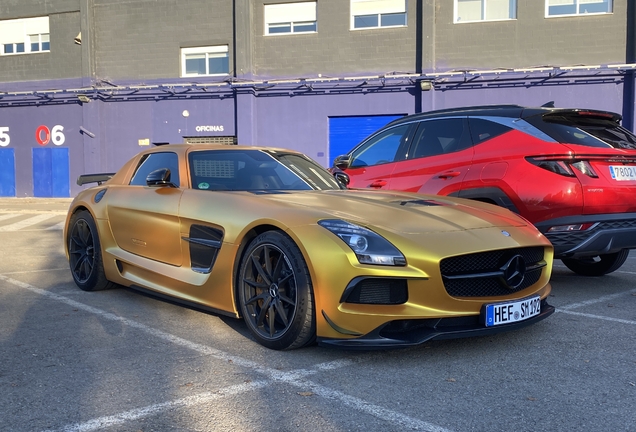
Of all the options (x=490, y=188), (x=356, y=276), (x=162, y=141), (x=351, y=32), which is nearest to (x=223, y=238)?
(x=356, y=276)

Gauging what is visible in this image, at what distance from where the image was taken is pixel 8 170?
2447cm

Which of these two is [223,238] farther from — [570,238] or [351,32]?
[351,32]

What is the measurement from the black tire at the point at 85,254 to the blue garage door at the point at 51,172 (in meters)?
18.9

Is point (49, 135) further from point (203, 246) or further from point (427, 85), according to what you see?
point (203, 246)

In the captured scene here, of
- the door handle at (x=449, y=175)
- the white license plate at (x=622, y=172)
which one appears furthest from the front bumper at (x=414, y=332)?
the door handle at (x=449, y=175)

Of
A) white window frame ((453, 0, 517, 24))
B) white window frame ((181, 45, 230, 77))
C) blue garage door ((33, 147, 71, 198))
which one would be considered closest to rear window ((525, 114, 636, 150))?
white window frame ((453, 0, 517, 24))

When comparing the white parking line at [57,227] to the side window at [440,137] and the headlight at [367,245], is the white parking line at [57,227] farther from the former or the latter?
the headlight at [367,245]

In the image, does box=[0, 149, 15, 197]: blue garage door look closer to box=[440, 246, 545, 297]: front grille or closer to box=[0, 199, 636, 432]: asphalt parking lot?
box=[0, 199, 636, 432]: asphalt parking lot

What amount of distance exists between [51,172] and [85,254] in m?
19.8

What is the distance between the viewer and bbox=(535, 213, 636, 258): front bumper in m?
5.29

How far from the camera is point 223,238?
13.9 feet

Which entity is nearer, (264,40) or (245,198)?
(245,198)

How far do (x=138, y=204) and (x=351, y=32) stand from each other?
16.2m

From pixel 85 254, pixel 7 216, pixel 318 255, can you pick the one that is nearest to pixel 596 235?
pixel 318 255
